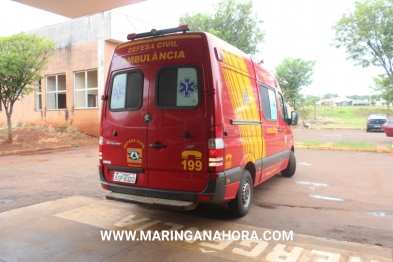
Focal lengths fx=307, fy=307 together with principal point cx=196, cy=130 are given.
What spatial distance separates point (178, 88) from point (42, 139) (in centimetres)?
1344

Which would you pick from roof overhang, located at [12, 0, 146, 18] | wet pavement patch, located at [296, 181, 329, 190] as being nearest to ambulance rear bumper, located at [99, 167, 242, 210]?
roof overhang, located at [12, 0, 146, 18]

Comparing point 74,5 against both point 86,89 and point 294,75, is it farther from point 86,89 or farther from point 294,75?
point 294,75

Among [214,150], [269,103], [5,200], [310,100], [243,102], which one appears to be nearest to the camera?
[214,150]

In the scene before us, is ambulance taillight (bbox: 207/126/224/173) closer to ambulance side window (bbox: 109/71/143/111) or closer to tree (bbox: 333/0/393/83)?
ambulance side window (bbox: 109/71/143/111)

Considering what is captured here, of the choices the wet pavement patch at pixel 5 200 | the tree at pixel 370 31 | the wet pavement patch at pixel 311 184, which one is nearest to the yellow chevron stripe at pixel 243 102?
the wet pavement patch at pixel 311 184

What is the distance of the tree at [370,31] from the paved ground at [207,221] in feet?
27.0

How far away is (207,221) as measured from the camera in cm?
451

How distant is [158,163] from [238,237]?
4.58ft

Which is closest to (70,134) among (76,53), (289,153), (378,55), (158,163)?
(76,53)

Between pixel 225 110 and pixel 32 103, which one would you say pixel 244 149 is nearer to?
pixel 225 110

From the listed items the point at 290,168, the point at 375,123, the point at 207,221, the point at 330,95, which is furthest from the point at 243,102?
the point at 330,95

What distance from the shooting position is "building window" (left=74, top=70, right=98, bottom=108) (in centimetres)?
1792

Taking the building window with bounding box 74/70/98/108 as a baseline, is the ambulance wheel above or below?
below

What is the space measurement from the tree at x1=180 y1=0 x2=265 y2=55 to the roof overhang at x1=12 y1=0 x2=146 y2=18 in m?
13.0
